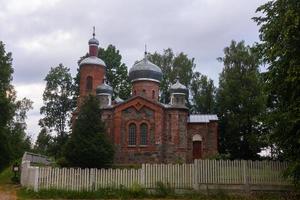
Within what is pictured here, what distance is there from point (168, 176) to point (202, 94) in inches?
1260

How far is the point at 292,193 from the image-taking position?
60.9 ft

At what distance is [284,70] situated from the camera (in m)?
16.9

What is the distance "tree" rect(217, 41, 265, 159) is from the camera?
41.6m

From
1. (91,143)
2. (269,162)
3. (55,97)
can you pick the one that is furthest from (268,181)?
(55,97)

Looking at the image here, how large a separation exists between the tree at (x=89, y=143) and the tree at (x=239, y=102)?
16.2 meters

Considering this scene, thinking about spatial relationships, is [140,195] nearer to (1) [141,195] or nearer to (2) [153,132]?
(1) [141,195]

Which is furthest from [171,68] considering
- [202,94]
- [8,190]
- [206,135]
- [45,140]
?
[8,190]

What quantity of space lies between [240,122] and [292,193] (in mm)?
23680

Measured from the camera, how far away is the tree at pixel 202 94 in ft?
163

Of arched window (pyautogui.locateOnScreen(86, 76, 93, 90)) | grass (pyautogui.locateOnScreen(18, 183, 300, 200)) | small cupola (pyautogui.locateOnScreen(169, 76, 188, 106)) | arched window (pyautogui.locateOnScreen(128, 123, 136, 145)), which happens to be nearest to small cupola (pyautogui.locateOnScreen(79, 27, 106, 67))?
arched window (pyautogui.locateOnScreen(86, 76, 93, 90))

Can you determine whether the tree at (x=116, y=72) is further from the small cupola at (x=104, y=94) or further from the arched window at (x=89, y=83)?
the small cupola at (x=104, y=94)

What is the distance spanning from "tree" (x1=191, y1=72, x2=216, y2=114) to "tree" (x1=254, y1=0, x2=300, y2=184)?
30.2 m

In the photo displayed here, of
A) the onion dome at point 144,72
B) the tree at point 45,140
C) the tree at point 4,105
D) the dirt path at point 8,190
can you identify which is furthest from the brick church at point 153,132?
the dirt path at point 8,190

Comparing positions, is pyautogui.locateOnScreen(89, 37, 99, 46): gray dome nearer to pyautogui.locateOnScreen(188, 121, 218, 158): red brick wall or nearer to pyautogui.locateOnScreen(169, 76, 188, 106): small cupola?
pyautogui.locateOnScreen(169, 76, 188, 106): small cupola
